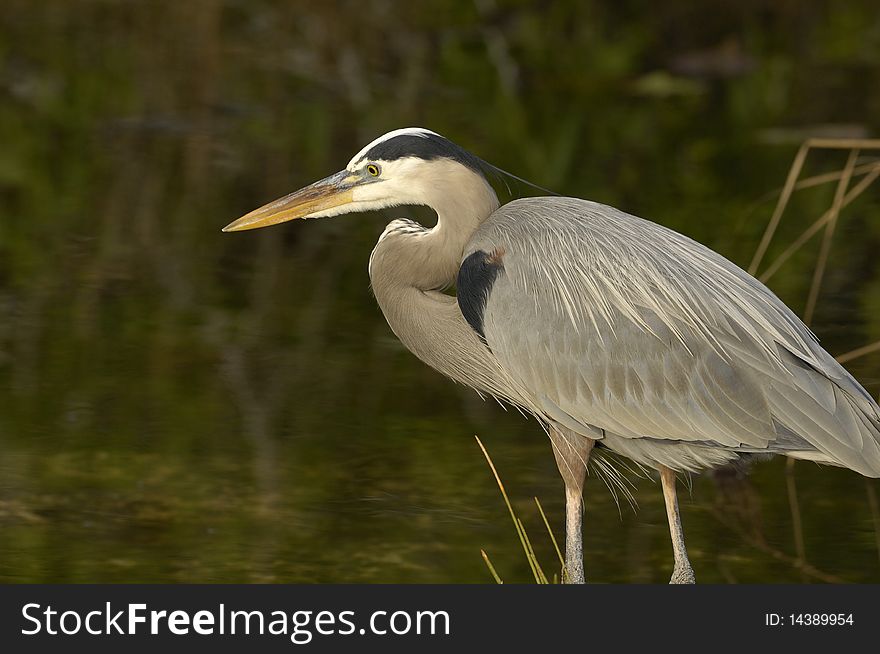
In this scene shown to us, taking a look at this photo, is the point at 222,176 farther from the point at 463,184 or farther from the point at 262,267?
the point at 463,184

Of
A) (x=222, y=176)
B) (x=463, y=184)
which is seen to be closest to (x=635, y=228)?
(x=463, y=184)

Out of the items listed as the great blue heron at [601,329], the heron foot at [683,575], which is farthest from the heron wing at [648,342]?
the heron foot at [683,575]

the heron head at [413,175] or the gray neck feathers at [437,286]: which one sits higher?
the heron head at [413,175]

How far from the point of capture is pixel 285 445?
6.13 m

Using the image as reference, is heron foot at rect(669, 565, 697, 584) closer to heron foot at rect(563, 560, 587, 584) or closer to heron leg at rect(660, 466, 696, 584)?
heron leg at rect(660, 466, 696, 584)

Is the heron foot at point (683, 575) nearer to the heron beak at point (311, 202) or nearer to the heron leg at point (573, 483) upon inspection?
the heron leg at point (573, 483)

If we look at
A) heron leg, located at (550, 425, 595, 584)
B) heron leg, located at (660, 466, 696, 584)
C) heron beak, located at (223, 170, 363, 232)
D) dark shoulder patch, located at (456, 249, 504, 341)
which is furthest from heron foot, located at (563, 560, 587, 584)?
heron beak, located at (223, 170, 363, 232)

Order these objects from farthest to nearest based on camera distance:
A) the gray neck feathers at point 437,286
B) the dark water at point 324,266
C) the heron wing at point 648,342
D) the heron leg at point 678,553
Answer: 1. the dark water at point 324,266
2. the gray neck feathers at point 437,286
3. the heron leg at point 678,553
4. the heron wing at point 648,342

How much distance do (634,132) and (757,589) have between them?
6822 millimetres

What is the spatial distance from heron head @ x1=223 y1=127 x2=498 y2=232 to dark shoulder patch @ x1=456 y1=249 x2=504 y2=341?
0.59 feet

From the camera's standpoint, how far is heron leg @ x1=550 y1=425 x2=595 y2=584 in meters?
4.68

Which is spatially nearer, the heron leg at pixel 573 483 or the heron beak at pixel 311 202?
the heron leg at pixel 573 483

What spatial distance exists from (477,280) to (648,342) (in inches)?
19.6

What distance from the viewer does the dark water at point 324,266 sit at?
217 inches
